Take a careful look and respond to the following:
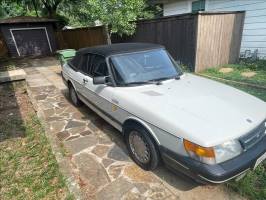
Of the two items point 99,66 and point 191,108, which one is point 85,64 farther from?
point 191,108

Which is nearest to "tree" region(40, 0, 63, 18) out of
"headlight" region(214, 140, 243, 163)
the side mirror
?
the side mirror

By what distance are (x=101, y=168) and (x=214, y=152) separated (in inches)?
69.7

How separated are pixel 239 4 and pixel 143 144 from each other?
28.1ft

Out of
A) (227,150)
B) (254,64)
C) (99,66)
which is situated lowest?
(254,64)

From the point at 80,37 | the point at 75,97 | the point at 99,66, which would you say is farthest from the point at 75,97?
the point at 80,37

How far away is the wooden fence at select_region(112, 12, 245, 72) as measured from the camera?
7320 millimetres

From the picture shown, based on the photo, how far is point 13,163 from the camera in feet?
11.3

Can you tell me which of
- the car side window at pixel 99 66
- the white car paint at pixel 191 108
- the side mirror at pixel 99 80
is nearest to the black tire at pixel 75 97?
the car side window at pixel 99 66

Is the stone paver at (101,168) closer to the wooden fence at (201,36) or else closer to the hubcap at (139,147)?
the hubcap at (139,147)

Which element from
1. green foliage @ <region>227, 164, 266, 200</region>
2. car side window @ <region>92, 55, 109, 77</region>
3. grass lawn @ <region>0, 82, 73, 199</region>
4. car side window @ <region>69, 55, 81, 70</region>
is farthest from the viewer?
car side window @ <region>69, 55, 81, 70</region>

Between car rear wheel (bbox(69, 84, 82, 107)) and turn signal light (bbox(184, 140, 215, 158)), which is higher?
turn signal light (bbox(184, 140, 215, 158))

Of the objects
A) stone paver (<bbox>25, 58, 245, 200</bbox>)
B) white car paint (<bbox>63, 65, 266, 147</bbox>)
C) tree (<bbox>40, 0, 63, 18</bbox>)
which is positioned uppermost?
tree (<bbox>40, 0, 63, 18</bbox>)

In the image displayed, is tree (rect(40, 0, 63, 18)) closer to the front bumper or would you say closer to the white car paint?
the white car paint

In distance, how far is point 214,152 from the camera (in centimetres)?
219
